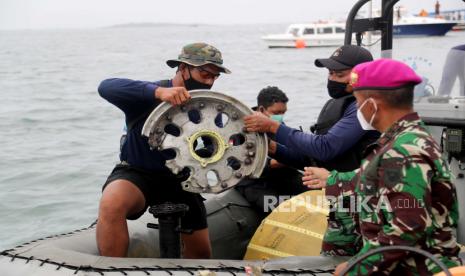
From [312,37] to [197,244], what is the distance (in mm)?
50609

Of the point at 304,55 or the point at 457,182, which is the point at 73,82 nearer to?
the point at 304,55

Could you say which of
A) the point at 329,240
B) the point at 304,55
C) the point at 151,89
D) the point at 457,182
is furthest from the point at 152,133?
the point at 304,55

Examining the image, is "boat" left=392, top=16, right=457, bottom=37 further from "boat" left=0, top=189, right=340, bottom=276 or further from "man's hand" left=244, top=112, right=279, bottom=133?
"boat" left=0, top=189, right=340, bottom=276

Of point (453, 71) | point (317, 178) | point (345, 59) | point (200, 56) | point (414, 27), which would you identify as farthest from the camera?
point (414, 27)

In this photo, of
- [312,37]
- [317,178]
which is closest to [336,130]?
[317,178]

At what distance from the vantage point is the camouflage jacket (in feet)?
8.71

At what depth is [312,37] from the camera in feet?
178

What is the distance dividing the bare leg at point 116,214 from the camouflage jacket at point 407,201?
1.62 metres

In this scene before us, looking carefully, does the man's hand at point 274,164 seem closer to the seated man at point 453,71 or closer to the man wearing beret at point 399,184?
the seated man at point 453,71

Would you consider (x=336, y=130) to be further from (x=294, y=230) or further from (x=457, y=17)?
(x=457, y=17)

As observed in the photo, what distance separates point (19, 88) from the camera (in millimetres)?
28891

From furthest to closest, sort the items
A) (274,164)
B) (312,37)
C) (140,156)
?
(312,37) < (274,164) < (140,156)

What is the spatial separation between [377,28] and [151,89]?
2.09 meters

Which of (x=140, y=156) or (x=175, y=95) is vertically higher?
(x=175, y=95)
